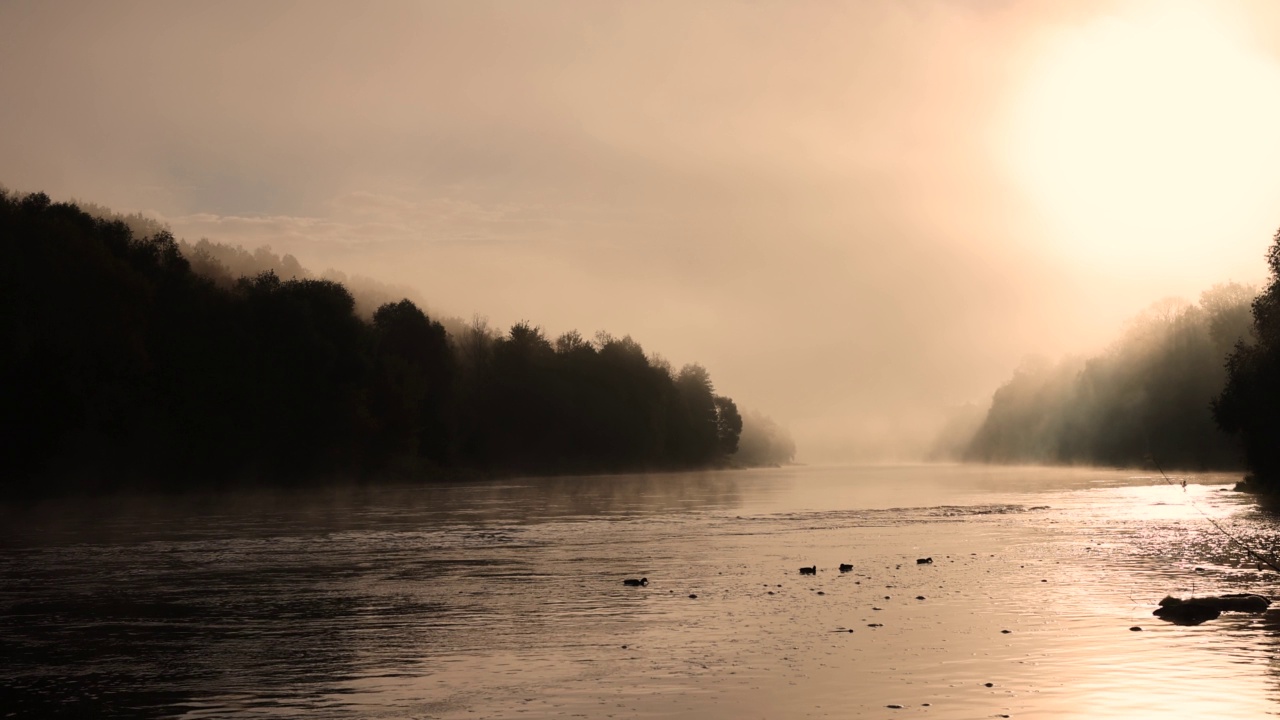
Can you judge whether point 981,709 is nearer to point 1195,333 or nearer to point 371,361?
point 371,361

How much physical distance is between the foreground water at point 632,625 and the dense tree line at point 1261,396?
22.0 meters

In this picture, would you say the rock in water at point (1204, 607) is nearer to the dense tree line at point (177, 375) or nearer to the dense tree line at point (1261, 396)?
the dense tree line at point (1261, 396)

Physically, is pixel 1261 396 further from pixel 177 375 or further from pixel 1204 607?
pixel 177 375

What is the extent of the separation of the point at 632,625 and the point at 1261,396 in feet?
218

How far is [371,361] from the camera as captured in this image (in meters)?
145

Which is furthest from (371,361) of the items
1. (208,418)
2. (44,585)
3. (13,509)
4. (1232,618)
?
(1232,618)

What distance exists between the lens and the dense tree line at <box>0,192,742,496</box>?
9144cm

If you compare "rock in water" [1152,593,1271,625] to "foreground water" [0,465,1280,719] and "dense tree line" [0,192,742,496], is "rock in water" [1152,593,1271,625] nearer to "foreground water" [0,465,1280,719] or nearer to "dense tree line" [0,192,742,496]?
"foreground water" [0,465,1280,719]

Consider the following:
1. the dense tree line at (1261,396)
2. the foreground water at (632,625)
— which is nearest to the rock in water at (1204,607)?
the foreground water at (632,625)

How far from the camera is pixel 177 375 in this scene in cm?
11288

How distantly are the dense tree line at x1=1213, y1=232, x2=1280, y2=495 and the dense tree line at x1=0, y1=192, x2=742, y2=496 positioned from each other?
85.3 metres

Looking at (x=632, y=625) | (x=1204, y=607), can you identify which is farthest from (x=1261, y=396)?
(x=632, y=625)

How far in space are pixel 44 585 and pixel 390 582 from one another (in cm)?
1056

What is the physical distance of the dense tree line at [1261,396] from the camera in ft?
260
